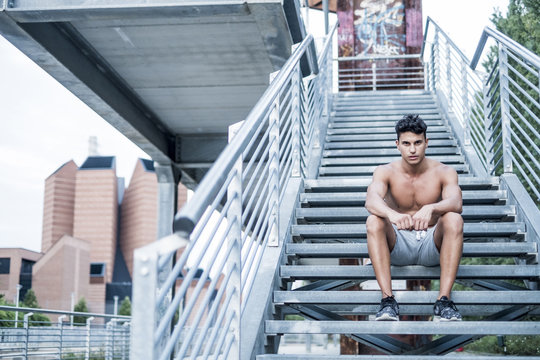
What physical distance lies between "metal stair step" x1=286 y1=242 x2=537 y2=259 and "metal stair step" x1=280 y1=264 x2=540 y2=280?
0.71 ft

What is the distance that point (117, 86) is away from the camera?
28.1 ft

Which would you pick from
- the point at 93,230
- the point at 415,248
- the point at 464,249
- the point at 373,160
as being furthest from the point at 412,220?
the point at 93,230

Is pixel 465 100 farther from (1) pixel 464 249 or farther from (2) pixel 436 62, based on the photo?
(1) pixel 464 249

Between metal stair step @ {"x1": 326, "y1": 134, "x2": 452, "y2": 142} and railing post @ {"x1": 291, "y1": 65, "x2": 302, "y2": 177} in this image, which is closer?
railing post @ {"x1": 291, "y1": 65, "x2": 302, "y2": 177}

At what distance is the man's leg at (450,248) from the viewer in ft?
9.96

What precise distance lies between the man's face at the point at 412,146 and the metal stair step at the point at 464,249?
2.04ft

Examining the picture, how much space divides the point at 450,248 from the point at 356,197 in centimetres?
156

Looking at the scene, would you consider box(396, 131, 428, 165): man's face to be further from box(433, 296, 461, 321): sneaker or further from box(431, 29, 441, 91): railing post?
box(431, 29, 441, 91): railing post

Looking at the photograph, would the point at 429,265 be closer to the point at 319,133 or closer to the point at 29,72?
the point at 319,133

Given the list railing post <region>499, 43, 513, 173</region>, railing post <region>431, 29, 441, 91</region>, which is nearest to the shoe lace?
railing post <region>499, 43, 513, 173</region>

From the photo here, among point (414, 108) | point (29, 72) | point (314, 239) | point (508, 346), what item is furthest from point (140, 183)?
point (314, 239)

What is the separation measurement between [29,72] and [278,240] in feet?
303

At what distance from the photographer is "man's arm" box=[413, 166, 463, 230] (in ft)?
10.2

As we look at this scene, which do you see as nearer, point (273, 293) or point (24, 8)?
point (273, 293)
